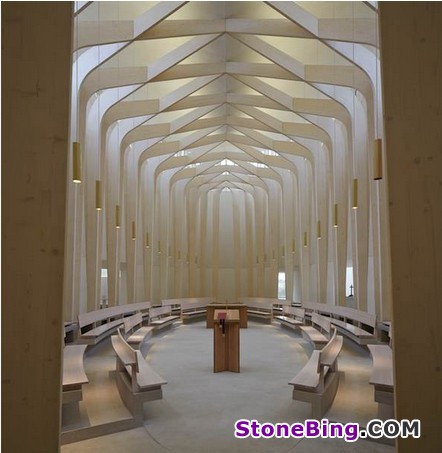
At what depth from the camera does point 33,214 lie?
123 inches

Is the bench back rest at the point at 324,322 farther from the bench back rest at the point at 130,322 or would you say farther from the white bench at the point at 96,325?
the white bench at the point at 96,325

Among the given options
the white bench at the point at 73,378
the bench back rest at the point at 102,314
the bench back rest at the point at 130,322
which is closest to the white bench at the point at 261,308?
the bench back rest at the point at 102,314

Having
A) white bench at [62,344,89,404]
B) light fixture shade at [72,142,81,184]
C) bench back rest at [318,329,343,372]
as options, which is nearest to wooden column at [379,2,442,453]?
bench back rest at [318,329,343,372]

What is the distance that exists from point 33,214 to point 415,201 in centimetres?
237

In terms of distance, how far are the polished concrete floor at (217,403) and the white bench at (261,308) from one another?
7.40 m

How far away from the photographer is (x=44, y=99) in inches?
125

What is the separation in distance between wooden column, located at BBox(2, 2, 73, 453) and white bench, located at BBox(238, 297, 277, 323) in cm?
1610

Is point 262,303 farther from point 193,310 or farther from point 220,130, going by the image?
point 220,130

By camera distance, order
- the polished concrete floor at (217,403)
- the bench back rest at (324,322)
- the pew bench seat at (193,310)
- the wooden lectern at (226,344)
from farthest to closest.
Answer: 1. the pew bench seat at (193,310)
2. the bench back rest at (324,322)
3. the wooden lectern at (226,344)
4. the polished concrete floor at (217,403)

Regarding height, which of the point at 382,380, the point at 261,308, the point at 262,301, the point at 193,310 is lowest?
the point at 193,310

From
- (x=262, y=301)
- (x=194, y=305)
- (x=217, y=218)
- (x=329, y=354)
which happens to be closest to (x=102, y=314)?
(x=329, y=354)

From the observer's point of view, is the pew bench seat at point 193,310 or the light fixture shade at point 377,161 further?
the pew bench seat at point 193,310

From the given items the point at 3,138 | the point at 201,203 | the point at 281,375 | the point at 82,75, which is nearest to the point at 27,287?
the point at 3,138

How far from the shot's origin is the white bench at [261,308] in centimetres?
1898
